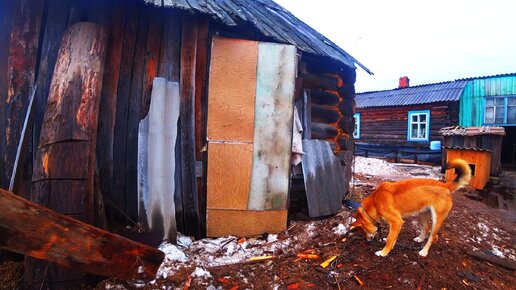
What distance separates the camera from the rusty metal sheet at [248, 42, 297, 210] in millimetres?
4238

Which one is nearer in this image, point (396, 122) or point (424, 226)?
point (424, 226)

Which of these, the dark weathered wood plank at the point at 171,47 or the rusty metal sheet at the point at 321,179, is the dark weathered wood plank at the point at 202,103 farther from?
the rusty metal sheet at the point at 321,179

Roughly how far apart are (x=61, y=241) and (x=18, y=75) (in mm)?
2365

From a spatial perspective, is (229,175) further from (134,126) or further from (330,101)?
(330,101)

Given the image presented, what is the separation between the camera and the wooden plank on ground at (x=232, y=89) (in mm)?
4074

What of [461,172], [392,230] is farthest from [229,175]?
[461,172]

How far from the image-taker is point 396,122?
62.0 ft

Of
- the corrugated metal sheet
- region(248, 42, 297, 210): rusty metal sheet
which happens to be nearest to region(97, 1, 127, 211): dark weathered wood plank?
region(248, 42, 297, 210): rusty metal sheet

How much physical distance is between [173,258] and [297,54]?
341cm

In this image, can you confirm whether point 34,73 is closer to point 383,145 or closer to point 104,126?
point 104,126

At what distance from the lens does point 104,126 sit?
11.6 ft

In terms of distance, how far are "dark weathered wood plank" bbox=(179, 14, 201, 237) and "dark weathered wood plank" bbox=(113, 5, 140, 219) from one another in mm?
652

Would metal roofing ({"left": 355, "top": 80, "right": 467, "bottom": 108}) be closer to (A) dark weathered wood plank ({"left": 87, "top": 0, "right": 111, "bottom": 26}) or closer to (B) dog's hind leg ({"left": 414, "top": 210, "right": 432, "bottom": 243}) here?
(B) dog's hind leg ({"left": 414, "top": 210, "right": 432, "bottom": 243})

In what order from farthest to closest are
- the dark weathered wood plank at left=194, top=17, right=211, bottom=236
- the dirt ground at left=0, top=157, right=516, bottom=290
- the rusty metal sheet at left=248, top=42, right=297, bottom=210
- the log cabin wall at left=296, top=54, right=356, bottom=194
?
the log cabin wall at left=296, top=54, right=356, bottom=194, the rusty metal sheet at left=248, top=42, right=297, bottom=210, the dark weathered wood plank at left=194, top=17, right=211, bottom=236, the dirt ground at left=0, top=157, right=516, bottom=290
